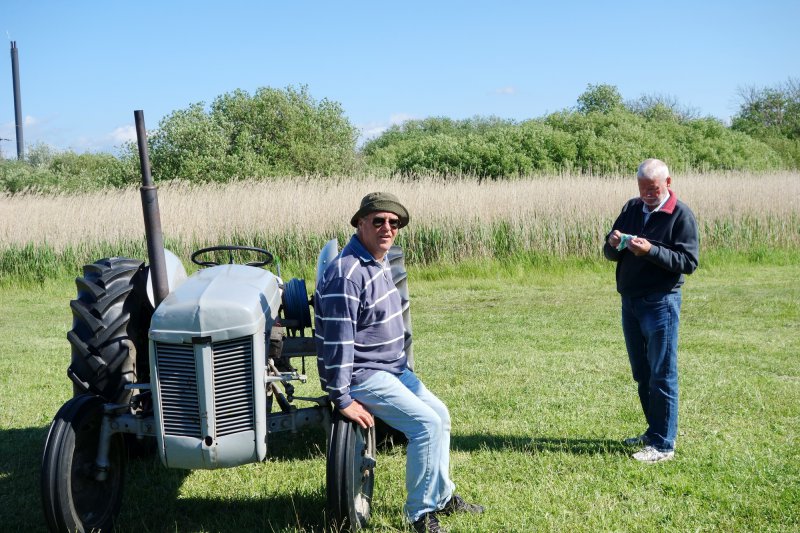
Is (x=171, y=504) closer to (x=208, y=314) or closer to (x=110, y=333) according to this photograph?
(x=110, y=333)

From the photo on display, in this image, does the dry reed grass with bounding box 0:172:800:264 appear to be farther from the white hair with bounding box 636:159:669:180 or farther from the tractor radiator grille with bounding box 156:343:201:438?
the tractor radiator grille with bounding box 156:343:201:438

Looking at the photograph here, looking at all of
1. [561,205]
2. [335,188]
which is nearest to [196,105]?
[335,188]

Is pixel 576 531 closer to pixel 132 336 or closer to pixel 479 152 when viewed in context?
pixel 132 336

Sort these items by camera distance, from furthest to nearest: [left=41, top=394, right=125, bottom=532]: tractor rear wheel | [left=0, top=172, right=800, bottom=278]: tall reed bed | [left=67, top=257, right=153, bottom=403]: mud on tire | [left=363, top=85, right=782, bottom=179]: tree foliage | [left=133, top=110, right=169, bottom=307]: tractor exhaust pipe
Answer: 1. [left=363, top=85, right=782, bottom=179]: tree foliage
2. [left=0, top=172, right=800, bottom=278]: tall reed bed
3. [left=67, top=257, right=153, bottom=403]: mud on tire
4. [left=133, top=110, right=169, bottom=307]: tractor exhaust pipe
5. [left=41, top=394, right=125, bottom=532]: tractor rear wheel

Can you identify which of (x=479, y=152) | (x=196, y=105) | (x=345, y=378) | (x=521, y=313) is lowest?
(x=521, y=313)

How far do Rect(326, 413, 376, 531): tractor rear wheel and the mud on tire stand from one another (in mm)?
1425

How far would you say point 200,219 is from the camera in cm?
1463

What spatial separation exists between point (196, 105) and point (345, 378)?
25.4m

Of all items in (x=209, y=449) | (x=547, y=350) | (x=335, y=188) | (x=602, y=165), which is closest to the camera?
(x=209, y=449)

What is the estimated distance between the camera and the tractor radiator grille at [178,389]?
3559 mm

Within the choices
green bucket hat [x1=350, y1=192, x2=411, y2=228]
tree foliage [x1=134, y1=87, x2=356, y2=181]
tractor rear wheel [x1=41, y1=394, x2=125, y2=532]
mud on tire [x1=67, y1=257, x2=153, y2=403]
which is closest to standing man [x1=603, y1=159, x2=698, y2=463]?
green bucket hat [x1=350, y1=192, x2=411, y2=228]

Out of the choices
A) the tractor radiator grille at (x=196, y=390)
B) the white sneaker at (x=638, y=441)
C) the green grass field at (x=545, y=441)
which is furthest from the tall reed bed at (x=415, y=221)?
the tractor radiator grille at (x=196, y=390)

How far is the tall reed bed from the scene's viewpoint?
46.1ft

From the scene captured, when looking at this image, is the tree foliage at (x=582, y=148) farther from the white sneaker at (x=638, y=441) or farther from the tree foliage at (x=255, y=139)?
the white sneaker at (x=638, y=441)
